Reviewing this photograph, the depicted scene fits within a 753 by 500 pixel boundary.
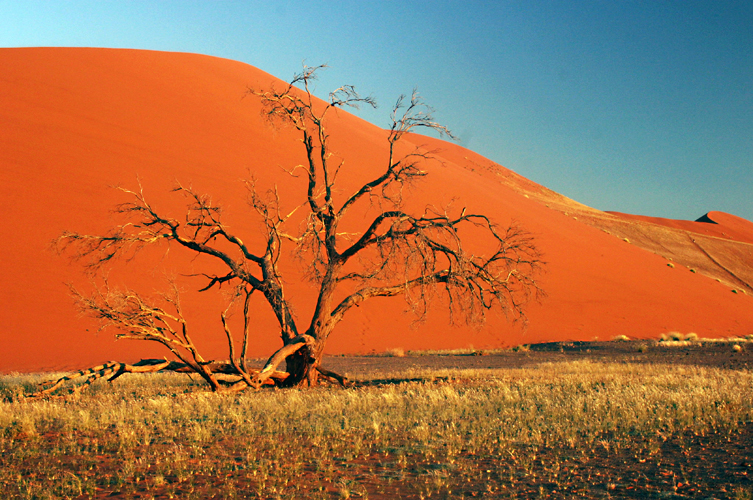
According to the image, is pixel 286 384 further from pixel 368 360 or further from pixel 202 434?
pixel 368 360

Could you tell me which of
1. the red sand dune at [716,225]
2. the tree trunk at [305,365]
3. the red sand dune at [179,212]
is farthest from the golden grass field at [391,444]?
the red sand dune at [716,225]

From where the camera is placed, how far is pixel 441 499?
13.9 ft

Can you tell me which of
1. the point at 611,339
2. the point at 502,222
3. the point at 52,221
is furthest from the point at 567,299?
the point at 52,221

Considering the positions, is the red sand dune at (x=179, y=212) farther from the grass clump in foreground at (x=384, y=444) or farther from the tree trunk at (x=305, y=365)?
the grass clump in foreground at (x=384, y=444)

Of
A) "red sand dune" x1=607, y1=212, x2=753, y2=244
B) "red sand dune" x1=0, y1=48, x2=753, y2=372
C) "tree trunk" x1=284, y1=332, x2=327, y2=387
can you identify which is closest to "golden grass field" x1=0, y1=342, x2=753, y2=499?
"tree trunk" x1=284, y1=332, x2=327, y2=387

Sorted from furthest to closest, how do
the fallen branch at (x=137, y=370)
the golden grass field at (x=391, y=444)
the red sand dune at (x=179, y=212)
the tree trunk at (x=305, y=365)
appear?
1. the red sand dune at (x=179, y=212)
2. the tree trunk at (x=305, y=365)
3. the fallen branch at (x=137, y=370)
4. the golden grass field at (x=391, y=444)

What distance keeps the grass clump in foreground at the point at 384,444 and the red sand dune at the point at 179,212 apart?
7.91 meters

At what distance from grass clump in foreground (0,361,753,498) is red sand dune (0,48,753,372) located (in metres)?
7.91

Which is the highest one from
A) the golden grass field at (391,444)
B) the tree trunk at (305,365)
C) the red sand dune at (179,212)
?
the red sand dune at (179,212)

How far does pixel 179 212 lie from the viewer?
27.4 m

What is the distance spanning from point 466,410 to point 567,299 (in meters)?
26.4

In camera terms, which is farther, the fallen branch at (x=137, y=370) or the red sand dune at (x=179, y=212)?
the red sand dune at (x=179, y=212)

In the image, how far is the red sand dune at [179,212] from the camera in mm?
21625

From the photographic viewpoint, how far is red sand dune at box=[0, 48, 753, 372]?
21625 millimetres
